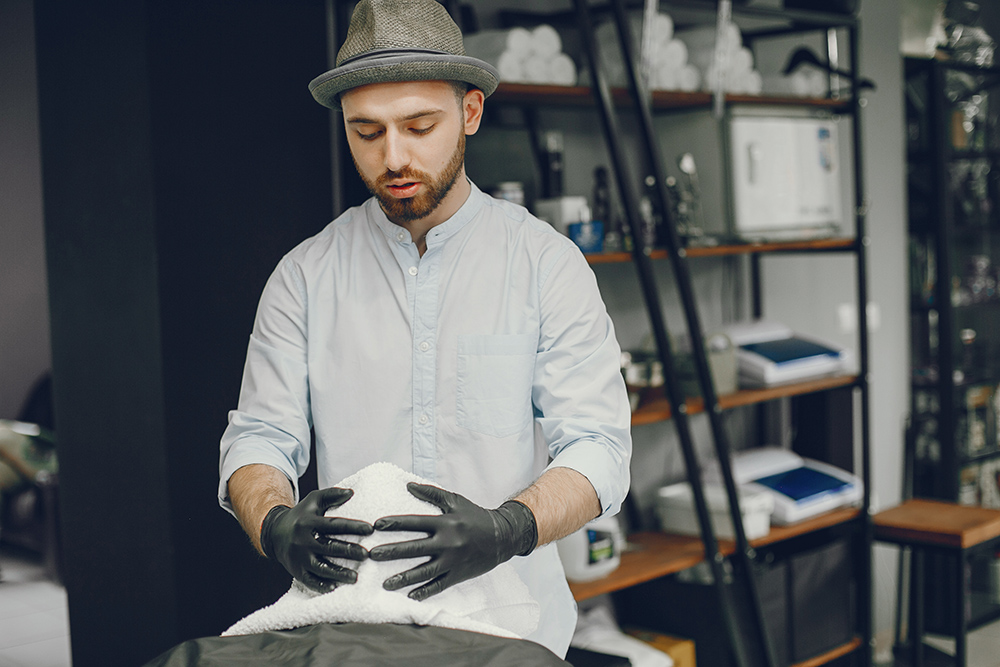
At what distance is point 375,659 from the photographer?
1.06 m

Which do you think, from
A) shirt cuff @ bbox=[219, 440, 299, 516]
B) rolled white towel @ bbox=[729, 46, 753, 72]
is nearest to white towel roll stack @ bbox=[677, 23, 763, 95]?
rolled white towel @ bbox=[729, 46, 753, 72]

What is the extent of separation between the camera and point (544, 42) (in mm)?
2529

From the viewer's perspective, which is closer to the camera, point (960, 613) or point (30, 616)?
point (30, 616)

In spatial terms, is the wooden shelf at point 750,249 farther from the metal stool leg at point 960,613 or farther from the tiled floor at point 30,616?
the tiled floor at point 30,616

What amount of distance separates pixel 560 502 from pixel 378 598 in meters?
0.32

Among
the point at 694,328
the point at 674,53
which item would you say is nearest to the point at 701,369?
the point at 694,328

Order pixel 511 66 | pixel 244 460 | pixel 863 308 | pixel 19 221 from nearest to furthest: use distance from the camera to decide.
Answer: pixel 244 460 → pixel 19 221 → pixel 511 66 → pixel 863 308

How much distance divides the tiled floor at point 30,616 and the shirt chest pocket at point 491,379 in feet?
4.38

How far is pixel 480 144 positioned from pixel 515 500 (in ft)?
4.94

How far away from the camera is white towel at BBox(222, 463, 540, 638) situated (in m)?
1.12

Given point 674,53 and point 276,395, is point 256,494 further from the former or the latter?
point 674,53

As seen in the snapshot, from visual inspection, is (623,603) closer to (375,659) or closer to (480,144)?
(480,144)

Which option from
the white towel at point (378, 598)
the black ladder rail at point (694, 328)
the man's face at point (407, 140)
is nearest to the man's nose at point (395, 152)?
the man's face at point (407, 140)

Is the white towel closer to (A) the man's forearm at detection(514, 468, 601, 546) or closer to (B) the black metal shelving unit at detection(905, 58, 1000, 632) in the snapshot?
(A) the man's forearm at detection(514, 468, 601, 546)
